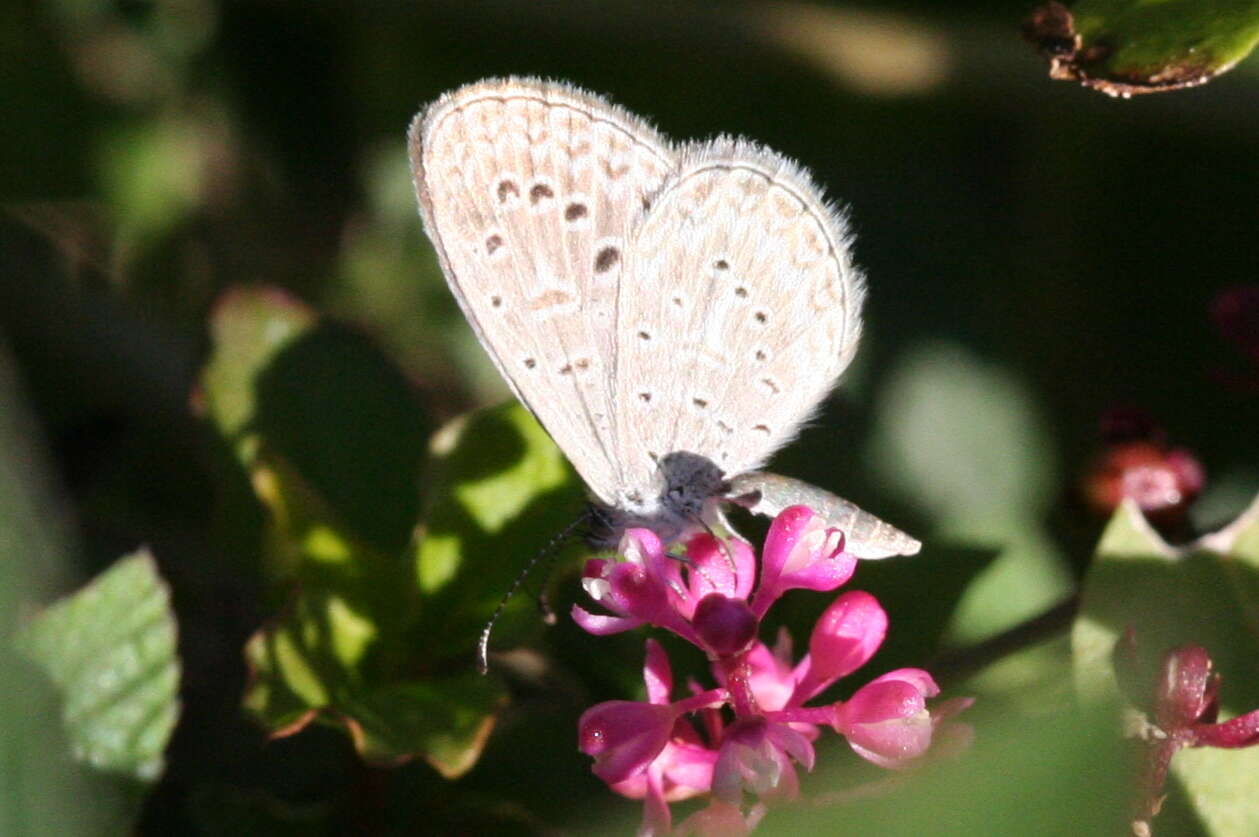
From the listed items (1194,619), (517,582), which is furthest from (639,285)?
(1194,619)

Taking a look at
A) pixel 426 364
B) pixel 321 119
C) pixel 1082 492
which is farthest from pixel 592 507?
pixel 321 119

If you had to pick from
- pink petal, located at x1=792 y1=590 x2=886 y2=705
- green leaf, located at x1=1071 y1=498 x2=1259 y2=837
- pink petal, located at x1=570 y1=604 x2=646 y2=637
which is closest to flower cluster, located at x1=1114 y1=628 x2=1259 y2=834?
green leaf, located at x1=1071 y1=498 x2=1259 y2=837

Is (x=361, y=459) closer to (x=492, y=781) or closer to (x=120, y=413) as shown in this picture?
(x=492, y=781)

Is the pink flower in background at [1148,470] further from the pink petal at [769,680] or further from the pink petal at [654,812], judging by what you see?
the pink petal at [654,812]

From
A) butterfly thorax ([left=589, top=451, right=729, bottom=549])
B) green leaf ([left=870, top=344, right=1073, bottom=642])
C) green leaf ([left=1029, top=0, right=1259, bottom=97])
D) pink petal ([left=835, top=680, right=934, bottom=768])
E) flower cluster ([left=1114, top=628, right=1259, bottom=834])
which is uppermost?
green leaf ([left=1029, top=0, right=1259, bottom=97])

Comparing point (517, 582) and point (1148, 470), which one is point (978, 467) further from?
point (517, 582)

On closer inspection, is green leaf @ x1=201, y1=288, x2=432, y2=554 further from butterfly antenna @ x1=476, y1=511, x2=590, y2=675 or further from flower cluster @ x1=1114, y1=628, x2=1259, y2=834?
flower cluster @ x1=1114, y1=628, x2=1259, y2=834
